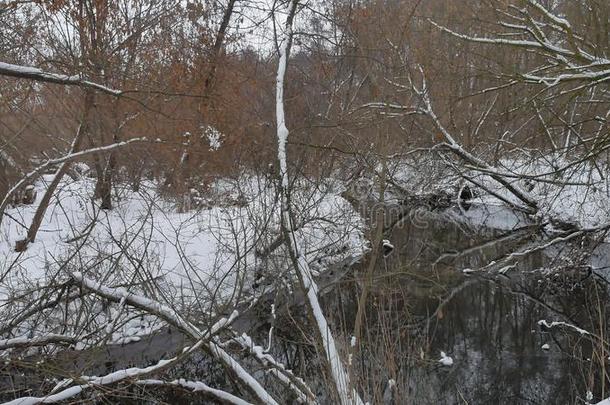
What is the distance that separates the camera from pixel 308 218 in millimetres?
7852

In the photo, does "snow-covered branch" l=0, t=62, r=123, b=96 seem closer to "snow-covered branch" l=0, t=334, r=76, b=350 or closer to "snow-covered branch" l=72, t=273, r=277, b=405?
"snow-covered branch" l=72, t=273, r=277, b=405

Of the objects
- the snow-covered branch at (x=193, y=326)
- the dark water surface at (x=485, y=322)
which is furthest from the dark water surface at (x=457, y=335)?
the snow-covered branch at (x=193, y=326)

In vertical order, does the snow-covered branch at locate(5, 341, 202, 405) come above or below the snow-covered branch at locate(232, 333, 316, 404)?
above

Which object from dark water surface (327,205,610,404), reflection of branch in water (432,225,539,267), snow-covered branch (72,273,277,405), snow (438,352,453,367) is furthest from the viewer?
reflection of branch in water (432,225,539,267)

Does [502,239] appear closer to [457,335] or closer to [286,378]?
[457,335]

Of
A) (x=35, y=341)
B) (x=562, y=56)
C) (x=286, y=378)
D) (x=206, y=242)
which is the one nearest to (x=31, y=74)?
(x=35, y=341)

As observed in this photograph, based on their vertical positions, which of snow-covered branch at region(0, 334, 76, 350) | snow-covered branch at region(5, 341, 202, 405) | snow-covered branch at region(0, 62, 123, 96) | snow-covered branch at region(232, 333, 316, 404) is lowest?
snow-covered branch at region(232, 333, 316, 404)

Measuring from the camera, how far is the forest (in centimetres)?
430

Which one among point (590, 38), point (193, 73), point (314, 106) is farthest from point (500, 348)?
point (193, 73)

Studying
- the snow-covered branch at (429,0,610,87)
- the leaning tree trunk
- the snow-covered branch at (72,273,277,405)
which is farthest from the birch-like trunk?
the leaning tree trunk

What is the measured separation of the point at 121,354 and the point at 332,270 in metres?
4.00

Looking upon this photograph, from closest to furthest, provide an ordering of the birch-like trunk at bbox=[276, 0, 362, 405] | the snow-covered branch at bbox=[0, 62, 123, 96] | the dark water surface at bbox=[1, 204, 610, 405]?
1. the birch-like trunk at bbox=[276, 0, 362, 405]
2. the snow-covered branch at bbox=[0, 62, 123, 96]
3. the dark water surface at bbox=[1, 204, 610, 405]

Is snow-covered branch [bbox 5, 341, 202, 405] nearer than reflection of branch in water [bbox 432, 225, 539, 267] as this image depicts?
Yes

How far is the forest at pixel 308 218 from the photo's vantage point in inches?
169
